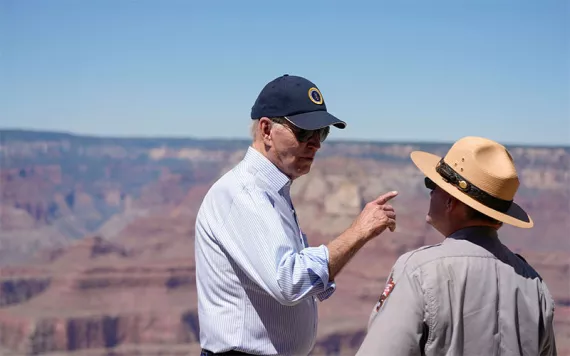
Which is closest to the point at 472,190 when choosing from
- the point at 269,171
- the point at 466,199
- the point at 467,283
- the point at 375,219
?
the point at 466,199

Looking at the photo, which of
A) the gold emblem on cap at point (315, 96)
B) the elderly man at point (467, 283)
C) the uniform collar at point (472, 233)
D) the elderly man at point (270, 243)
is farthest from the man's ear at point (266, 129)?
the uniform collar at point (472, 233)

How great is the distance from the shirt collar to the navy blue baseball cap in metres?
0.13

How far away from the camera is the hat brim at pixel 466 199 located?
2.03 meters

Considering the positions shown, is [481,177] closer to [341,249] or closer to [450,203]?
[450,203]

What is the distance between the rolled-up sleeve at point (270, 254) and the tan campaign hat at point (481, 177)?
1.33ft

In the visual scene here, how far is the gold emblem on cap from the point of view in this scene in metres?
2.50

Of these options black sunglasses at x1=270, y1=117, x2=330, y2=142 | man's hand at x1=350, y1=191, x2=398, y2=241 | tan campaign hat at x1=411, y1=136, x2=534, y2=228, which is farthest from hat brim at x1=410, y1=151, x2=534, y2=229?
black sunglasses at x1=270, y1=117, x2=330, y2=142

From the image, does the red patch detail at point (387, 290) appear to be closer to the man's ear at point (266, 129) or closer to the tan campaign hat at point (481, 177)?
the tan campaign hat at point (481, 177)

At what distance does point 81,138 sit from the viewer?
63.0 metres

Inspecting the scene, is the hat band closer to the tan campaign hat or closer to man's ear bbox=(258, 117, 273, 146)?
the tan campaign hat

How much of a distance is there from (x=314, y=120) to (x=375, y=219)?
1.13ft

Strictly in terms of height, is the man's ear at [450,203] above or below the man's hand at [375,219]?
above

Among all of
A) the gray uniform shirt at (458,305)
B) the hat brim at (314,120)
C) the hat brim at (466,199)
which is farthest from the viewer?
the hat brim at (314,120)

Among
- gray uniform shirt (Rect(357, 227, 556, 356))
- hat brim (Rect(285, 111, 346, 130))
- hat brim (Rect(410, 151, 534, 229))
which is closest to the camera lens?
gray uniform shirt (Rect(357, 227, 556, 356))
